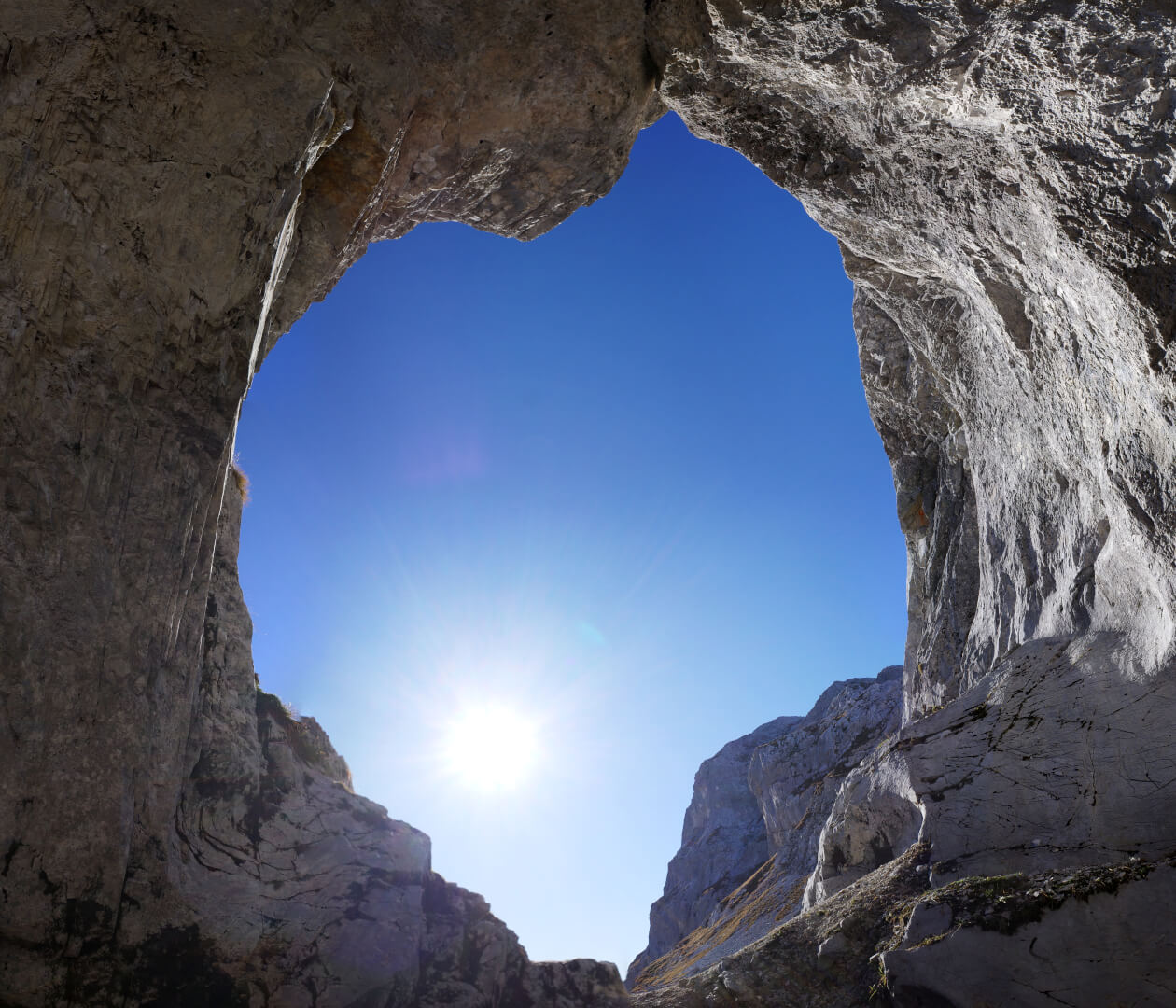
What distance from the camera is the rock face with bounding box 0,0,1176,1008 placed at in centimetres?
759

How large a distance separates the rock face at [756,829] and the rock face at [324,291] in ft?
Result: 21.8

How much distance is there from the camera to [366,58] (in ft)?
36.2

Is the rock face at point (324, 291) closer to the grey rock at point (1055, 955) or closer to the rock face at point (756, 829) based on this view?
the grey rock at point (1055, 955)

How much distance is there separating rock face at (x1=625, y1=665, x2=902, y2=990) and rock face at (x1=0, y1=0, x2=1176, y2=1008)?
665 centimetres

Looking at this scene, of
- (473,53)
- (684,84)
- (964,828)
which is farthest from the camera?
(684,84)

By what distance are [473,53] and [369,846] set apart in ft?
39.4

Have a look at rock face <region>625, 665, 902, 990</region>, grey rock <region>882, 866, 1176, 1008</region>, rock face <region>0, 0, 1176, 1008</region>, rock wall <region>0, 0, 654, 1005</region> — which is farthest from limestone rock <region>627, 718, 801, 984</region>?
rock wall <region>0, 0, 654, 1005</region>

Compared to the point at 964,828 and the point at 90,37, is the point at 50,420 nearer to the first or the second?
the point at 90,37

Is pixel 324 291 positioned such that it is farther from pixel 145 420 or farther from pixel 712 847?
pixel 712 847

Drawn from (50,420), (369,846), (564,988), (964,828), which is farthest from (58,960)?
(964,828)

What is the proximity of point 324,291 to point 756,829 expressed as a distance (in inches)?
1539

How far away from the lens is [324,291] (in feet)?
44.5

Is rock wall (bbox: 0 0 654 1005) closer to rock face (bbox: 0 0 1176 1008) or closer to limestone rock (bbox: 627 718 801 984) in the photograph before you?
rock face (bbox: 0 0 1176 1008)

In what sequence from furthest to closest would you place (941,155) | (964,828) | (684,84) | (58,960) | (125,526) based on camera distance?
(684,84) < (941,155) < (964,828) < (125,526) < (58,960)
